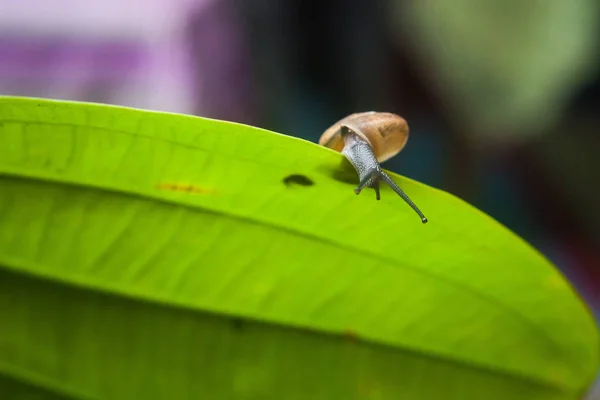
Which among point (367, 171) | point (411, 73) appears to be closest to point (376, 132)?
point (367, 171)

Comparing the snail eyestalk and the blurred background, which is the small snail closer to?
the snail eyestalk

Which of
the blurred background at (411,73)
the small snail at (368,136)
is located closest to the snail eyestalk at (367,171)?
the small snail at (368,136)

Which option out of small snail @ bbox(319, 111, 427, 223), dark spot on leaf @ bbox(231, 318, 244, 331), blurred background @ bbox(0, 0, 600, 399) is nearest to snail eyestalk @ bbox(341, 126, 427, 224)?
small snail @ bbox(319, 111, 427, 223)

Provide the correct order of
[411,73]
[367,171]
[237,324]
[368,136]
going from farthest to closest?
[411,73]
[368,136]
[367,171]
[237,324]

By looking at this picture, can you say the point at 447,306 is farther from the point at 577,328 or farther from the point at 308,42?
the point at 308,42

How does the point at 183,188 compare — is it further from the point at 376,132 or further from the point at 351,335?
the point at 376,132

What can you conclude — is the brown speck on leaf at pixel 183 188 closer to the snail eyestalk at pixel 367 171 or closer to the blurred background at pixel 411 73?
the snail eyestalk at pixel 367 171
